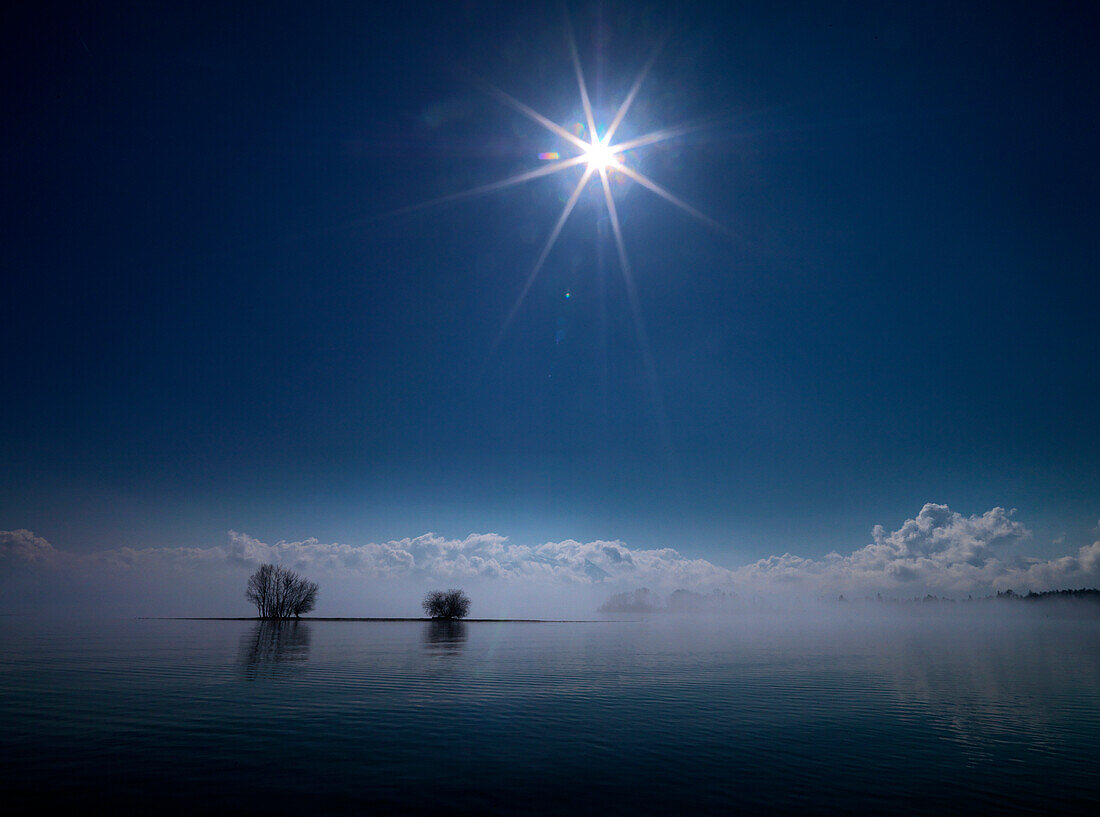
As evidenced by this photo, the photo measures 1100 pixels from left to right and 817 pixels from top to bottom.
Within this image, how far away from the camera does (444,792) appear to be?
17531 mm

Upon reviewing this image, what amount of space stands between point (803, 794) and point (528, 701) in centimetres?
2021

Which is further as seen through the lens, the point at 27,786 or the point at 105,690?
the point at 105,690

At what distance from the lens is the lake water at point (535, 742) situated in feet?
56.7

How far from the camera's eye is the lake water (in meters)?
17.3

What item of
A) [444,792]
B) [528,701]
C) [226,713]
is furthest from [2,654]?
[444,792]

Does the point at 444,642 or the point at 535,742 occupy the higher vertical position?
the point at 535,742

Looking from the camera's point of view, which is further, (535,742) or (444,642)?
(444,642)

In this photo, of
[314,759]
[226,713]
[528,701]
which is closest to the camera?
[314,759]

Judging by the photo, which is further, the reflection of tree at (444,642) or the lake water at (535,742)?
the reflection of tree at (444,642)

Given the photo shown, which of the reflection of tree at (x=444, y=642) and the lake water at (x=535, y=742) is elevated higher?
the lake water at (x=535, y=742)

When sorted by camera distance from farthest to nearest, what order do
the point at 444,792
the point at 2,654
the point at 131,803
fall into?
the point at 2,654 < the point at 444,792 < the point at 131,803

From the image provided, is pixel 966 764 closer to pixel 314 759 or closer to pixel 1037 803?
pixel 1037 803

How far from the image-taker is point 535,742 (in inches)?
955

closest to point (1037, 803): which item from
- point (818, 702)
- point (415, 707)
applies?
point (818, 702)
